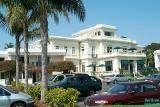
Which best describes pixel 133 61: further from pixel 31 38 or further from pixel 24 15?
pixel 24 15

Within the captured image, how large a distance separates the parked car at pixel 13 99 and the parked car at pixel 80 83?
8061mm

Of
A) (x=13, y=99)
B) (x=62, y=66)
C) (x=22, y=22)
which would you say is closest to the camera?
(x=13, y=99)

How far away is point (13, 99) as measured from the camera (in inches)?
710

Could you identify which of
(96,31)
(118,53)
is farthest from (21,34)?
(96,31)

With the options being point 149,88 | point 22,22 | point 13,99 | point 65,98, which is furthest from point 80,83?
point 65,98

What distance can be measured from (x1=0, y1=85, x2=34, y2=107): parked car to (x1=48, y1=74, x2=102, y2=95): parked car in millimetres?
8061

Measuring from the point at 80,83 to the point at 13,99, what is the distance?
982 centimetres

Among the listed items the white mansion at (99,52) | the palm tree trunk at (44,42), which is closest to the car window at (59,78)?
the palm tree trunk at (44,42)

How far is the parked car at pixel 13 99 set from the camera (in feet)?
58.6

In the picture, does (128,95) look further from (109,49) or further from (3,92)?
(109,49)

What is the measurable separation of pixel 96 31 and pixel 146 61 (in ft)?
40.7

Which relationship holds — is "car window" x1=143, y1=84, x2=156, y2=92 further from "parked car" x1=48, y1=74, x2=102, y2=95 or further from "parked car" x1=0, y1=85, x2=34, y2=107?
"parked car" x1=48, y1=74, x2=102, y2=95

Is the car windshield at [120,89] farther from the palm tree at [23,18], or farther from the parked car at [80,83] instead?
the parked car at [80,83]

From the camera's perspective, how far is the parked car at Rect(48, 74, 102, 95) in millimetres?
26734
